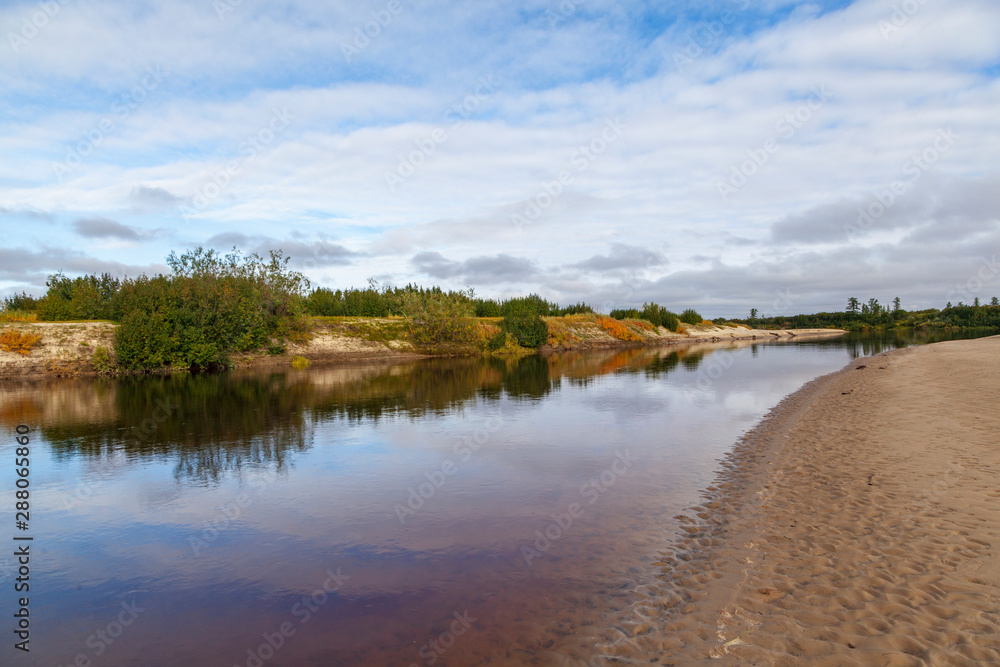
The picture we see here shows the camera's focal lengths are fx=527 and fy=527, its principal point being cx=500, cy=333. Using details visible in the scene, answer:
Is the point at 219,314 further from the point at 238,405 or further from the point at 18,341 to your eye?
the point at 238,405

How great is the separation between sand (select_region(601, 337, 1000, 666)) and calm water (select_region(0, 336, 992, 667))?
29.0 inches

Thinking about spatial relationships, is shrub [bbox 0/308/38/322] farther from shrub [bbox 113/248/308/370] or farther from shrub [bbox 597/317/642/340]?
shrub [bbox 597/317/642/340]

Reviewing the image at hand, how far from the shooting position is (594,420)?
1967 centimetres

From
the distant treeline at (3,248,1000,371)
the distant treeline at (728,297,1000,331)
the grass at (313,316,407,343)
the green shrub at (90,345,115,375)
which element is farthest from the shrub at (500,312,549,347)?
the distant treeline at (728,297,1000,331)

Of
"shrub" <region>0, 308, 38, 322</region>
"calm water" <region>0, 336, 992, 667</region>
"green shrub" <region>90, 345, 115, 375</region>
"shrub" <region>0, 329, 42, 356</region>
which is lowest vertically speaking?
"calm water" <region>0, 336, 992, 667</region>

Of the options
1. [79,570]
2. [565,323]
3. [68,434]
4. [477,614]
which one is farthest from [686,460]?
[565,323]

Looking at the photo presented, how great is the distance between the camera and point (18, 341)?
39.2m

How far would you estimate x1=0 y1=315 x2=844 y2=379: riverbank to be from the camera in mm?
39281

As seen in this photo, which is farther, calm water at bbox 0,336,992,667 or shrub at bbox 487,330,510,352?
shrub at bbox 487,330,510,352

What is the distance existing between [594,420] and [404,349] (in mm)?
45004

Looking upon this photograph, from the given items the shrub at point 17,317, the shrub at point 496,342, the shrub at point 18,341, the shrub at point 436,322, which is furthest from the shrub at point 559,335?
the shrub at point 17,317

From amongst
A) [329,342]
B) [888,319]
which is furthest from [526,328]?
[888,319]

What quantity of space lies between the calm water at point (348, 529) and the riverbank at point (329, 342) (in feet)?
69.3

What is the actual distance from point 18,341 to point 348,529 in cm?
4464
